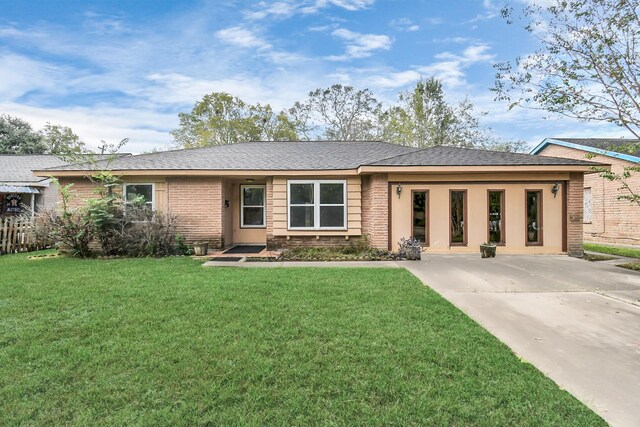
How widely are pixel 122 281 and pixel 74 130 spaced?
39.5 m

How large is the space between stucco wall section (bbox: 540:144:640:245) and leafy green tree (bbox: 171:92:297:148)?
2195 cm

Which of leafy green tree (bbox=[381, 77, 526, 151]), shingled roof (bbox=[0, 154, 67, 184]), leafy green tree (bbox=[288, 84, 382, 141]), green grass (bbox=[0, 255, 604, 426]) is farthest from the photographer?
leafy green tree (bbox=[288, 84, 382, 141])

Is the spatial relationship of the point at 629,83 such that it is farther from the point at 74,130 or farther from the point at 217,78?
the point at 74,130

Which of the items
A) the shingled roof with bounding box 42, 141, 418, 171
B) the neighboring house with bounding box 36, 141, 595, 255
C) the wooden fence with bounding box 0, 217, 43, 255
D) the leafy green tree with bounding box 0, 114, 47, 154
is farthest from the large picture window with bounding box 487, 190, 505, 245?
the leafy green tree with bounding box 0, 114, 47, 154

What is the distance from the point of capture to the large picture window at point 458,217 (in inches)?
400

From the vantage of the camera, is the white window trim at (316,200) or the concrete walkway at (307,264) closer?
the concrete walkway at (307,264)

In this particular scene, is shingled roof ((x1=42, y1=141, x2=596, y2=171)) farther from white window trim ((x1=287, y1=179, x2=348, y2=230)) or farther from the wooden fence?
the wooden fence

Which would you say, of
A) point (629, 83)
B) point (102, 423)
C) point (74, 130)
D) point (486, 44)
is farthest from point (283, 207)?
point (74, 130)

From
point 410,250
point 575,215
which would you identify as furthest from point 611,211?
point 410,250

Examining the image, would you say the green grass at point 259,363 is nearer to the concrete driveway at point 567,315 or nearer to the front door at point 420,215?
the concrete driveway at point 567,315

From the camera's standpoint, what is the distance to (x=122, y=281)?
6.17 meters

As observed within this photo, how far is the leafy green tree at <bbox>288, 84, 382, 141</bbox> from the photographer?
2925cm

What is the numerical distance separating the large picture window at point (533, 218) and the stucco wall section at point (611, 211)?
4.42m

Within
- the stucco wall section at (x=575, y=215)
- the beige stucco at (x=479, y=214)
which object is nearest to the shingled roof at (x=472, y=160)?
the beige stucco at (x=479, y=214)
